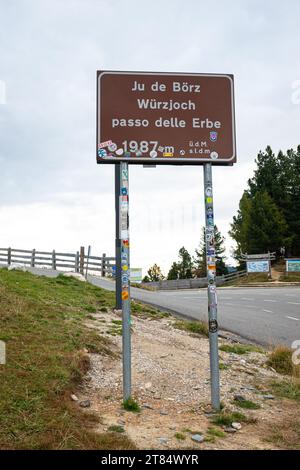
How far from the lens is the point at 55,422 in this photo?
13.9 ft

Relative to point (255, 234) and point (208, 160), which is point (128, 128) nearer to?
point (208, 160)

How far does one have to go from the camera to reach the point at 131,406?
199 inches

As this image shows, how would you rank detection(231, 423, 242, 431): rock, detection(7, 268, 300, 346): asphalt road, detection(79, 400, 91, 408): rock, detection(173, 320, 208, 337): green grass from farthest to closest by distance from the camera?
detection(7, 268, 300, 346): asphalt road, detection(173, 320, 208, 337): green grass, detection(79, 400, 91, 408): rock, detection(231, 423, 242, 431): rock

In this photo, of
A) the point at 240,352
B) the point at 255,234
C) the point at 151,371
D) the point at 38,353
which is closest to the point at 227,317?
the point at 240,352

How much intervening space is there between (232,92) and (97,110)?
177 cm

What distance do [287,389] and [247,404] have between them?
1048mm

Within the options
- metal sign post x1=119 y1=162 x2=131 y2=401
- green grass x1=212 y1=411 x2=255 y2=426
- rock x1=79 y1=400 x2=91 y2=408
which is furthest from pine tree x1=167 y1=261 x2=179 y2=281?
rock x1=79 y1=400 x2=91 y2=408

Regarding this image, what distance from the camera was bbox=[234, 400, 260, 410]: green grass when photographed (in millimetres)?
5512

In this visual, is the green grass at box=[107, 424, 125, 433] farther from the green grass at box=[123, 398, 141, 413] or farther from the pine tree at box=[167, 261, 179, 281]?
the pine tree at box=[167, 261, 179, 281]

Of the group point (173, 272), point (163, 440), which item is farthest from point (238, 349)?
point (173, 272)

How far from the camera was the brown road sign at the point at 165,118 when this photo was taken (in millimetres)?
5586

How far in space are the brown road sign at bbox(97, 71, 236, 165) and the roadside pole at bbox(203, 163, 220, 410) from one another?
13.8 inches

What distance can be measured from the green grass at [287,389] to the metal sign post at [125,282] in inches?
88.2

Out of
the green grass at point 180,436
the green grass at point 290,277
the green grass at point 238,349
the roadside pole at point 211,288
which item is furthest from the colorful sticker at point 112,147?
the green grass at point 290,277
